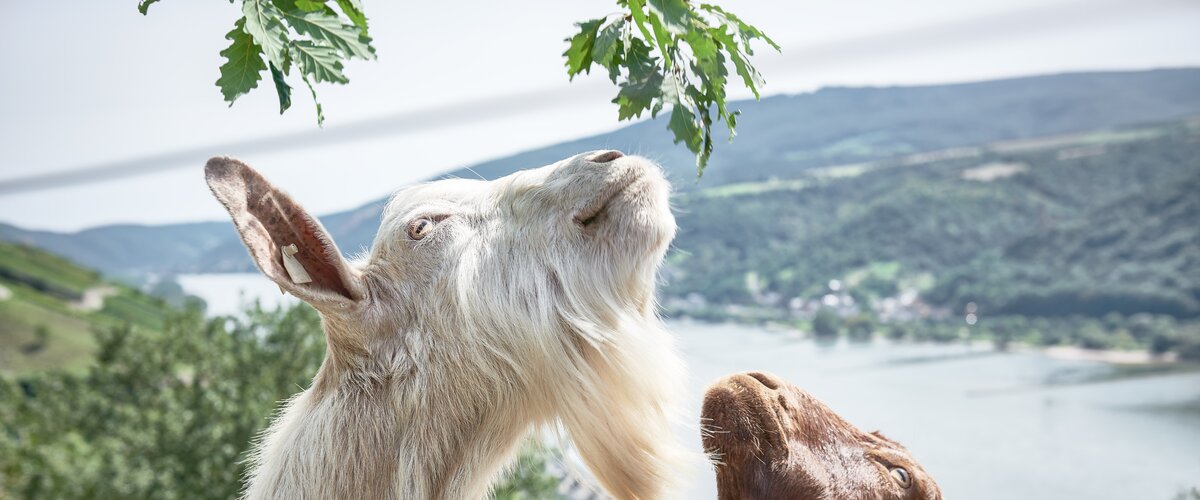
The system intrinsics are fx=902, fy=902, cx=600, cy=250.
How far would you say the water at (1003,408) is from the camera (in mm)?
7004

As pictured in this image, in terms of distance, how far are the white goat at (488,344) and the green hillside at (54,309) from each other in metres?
14.3

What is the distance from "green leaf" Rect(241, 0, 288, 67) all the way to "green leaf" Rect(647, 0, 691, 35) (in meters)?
0.38

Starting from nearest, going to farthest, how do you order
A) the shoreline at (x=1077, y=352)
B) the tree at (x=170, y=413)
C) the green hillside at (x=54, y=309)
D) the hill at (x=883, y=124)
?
the tree at (x=170, y=413) < the shoreline at (x=1077, y=352) < the green hillside at (x=54, y=309) < the hill at (x=883, y=124)

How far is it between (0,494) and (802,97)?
555 inches


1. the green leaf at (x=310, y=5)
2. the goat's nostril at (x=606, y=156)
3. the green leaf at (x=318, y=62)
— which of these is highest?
the green leaf at (x=310, y=5)

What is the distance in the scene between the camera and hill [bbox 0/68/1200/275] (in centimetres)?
1638

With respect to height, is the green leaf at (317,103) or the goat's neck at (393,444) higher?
the green leaf at (317,103)

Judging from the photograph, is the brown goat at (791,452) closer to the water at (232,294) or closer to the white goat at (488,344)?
the white goat at (488,344)

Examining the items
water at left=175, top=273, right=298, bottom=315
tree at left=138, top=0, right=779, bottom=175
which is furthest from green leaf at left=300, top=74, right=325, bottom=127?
water at left=175, top=273, right=298, bottom=315

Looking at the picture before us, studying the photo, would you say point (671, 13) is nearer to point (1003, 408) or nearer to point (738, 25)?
point (738, 25)

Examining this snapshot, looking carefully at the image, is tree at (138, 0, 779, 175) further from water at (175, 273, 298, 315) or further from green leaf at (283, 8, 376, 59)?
water at (175, 273, 298, 315)

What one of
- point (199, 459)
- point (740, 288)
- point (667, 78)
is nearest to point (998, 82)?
point (740, 288)

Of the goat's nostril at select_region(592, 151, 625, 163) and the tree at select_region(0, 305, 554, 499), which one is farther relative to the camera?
the tree at select_region(0, 305, 554, 499)

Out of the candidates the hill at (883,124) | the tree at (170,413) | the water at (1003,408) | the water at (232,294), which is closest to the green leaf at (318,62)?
the water at (1003,408)
